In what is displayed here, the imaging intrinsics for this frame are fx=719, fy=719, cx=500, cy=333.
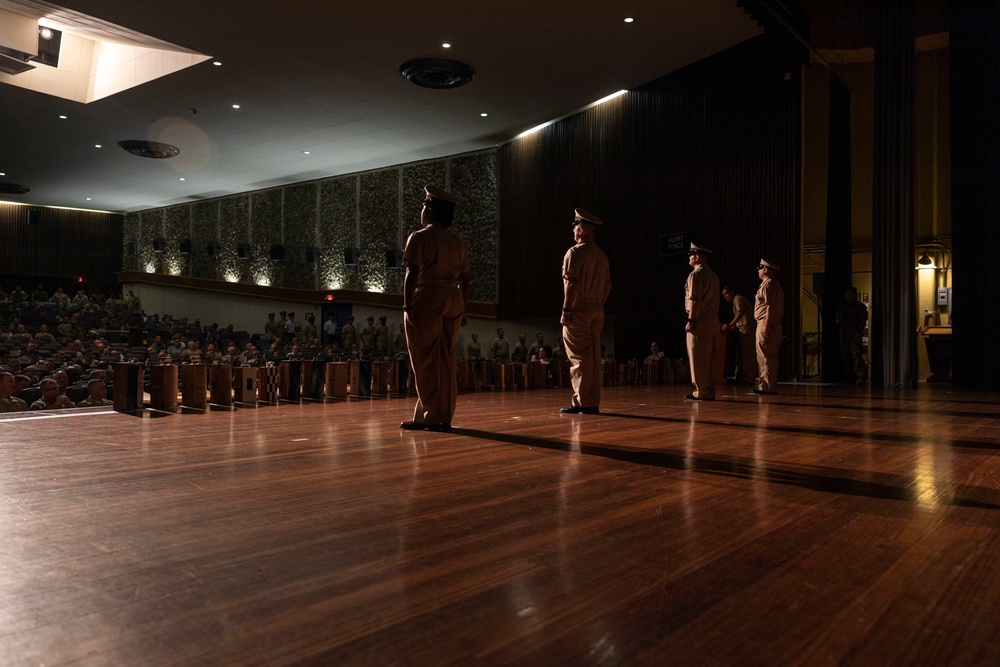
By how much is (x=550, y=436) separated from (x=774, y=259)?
8473 mm

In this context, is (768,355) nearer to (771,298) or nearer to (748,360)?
(771,298)

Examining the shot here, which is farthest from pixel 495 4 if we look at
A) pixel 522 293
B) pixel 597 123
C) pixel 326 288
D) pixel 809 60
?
pixel 326 288

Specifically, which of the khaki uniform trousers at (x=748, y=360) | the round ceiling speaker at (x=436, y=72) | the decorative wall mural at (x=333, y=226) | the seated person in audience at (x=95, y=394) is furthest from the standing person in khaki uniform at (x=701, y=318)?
the decorative wall mural at (x=333, y=226)

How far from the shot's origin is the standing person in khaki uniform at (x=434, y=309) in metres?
4.43

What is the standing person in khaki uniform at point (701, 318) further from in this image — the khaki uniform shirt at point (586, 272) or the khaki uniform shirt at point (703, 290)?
the khaki uniform shirt at point (586, 272)

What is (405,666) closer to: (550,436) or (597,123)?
(550,436)

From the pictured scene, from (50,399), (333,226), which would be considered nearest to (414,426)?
(50,399)

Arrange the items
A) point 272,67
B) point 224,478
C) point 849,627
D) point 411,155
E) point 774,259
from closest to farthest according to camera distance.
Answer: point 849,627
point 224,478
point 774,259
point 272,67
point 411,155

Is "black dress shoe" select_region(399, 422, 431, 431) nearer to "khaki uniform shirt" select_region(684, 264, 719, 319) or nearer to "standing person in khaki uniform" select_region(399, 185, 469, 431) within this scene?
"standing person in khaki uniform" select_region(399, 185, 469, 431)

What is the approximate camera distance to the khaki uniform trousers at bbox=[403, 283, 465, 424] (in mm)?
4457

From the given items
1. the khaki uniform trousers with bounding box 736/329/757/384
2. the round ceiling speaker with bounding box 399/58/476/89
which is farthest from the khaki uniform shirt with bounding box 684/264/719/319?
the round ceiling speaker with bounding box 399/58/476/89

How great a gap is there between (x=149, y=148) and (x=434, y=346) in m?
16.6

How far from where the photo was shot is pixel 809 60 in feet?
A: 39.6

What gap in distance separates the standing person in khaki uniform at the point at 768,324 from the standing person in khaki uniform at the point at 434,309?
17.1 feet
